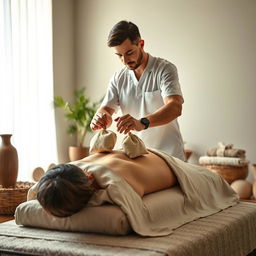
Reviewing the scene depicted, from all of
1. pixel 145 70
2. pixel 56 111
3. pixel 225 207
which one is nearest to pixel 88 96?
pixel 56 111

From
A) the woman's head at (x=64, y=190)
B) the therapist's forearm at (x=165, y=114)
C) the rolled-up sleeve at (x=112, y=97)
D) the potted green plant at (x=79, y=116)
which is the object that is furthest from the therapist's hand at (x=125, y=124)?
the potted green plant at (x=79, y=116)

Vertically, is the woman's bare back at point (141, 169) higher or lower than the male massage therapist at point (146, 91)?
lower

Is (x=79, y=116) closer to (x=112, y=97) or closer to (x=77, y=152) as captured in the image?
(x=77, y=152)

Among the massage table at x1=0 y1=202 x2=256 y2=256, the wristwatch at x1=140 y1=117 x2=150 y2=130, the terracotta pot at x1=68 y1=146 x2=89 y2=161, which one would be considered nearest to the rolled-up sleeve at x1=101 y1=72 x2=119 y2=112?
the wristwatch at x1=140 y1=117 x2=150 y2=130

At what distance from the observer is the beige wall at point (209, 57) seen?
477cm

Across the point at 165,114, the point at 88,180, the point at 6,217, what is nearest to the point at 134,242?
the point at 88,180

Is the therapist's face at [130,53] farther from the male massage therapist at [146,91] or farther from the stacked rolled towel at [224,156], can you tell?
the stacked rolled towel at [224,156]

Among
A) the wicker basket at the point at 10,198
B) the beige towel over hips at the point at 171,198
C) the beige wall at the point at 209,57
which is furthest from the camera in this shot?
the beige wall at the point at 209,57

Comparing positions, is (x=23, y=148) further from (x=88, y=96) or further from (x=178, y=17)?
(x=178, y=17)

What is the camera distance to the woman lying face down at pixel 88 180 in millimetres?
1819

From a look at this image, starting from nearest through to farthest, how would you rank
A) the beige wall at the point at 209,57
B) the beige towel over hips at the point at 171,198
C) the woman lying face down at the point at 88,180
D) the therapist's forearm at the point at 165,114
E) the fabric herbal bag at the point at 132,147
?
the woman lying face down at the point at 88,180
the beige towel over hips at the point at 171,198
the fabric herbal bag at the point at 132,147
the therapist's forearm at the point at 165,114
the beige wall at the point at 209,57

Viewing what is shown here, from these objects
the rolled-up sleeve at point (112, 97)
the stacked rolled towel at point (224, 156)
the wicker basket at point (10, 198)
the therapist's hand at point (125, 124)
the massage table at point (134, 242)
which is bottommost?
the wicker basket at point (10, 198)

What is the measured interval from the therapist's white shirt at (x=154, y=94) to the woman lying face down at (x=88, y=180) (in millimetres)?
549

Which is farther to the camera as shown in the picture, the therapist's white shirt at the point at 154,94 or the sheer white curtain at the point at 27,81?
the sheer white curtain at the point at 27,81
